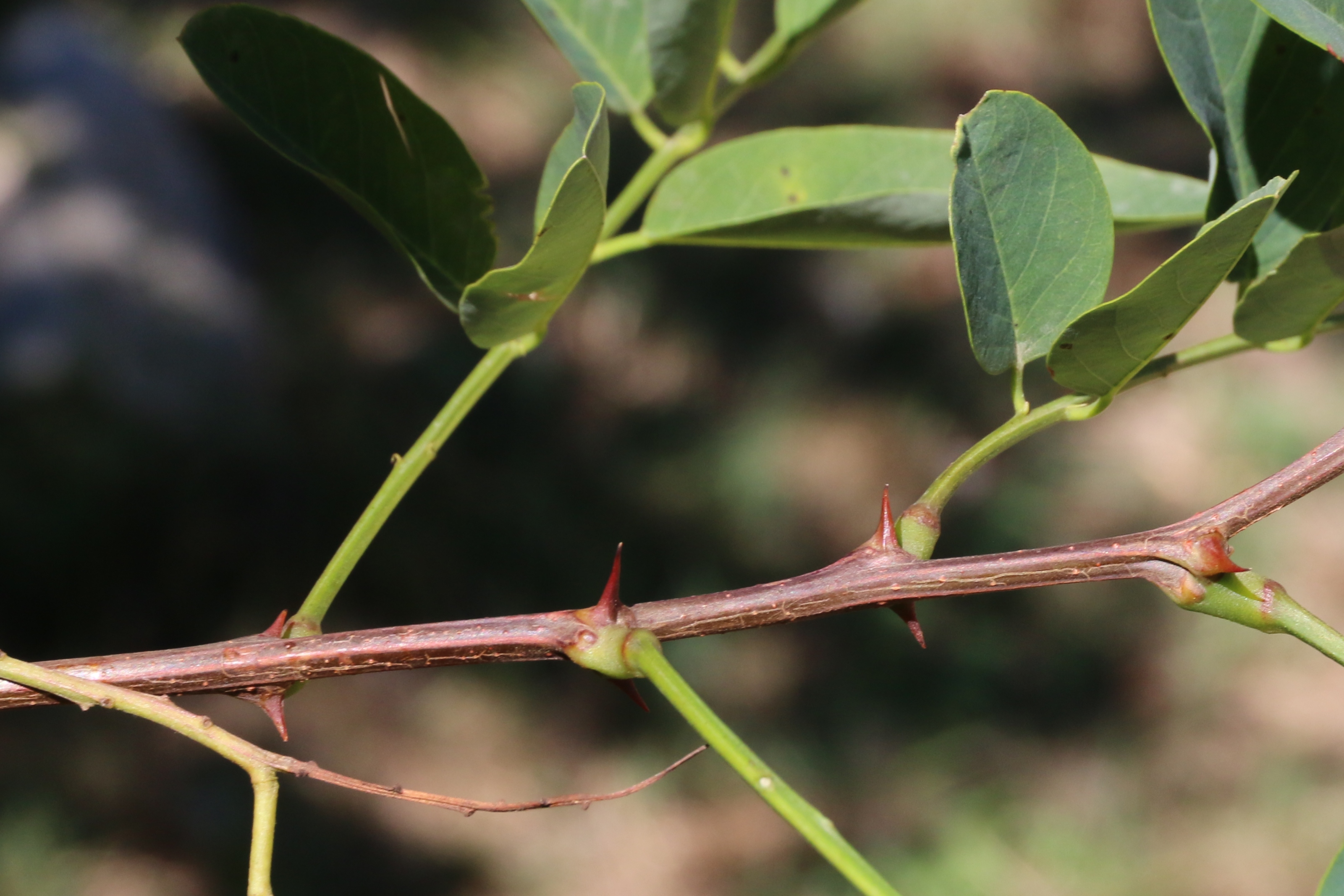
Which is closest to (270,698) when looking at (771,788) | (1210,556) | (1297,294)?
(771,788)

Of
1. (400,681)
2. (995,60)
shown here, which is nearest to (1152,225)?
(400,681)

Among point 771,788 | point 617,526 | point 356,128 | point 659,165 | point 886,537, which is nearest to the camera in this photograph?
point 771,788

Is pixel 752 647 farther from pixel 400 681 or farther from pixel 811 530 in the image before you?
pixel 400 681

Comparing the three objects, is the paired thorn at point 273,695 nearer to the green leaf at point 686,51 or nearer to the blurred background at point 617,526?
the green leaf at point 686,51

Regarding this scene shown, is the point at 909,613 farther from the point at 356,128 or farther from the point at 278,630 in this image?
the point at 356,128

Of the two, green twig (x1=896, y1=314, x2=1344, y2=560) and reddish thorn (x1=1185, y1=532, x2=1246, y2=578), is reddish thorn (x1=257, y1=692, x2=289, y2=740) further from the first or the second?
reddish thorn (x1=1185, y1=532, x2=1246, y2=578)

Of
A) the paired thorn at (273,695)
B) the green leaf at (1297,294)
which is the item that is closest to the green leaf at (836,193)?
the green leaf at (1297,294)
